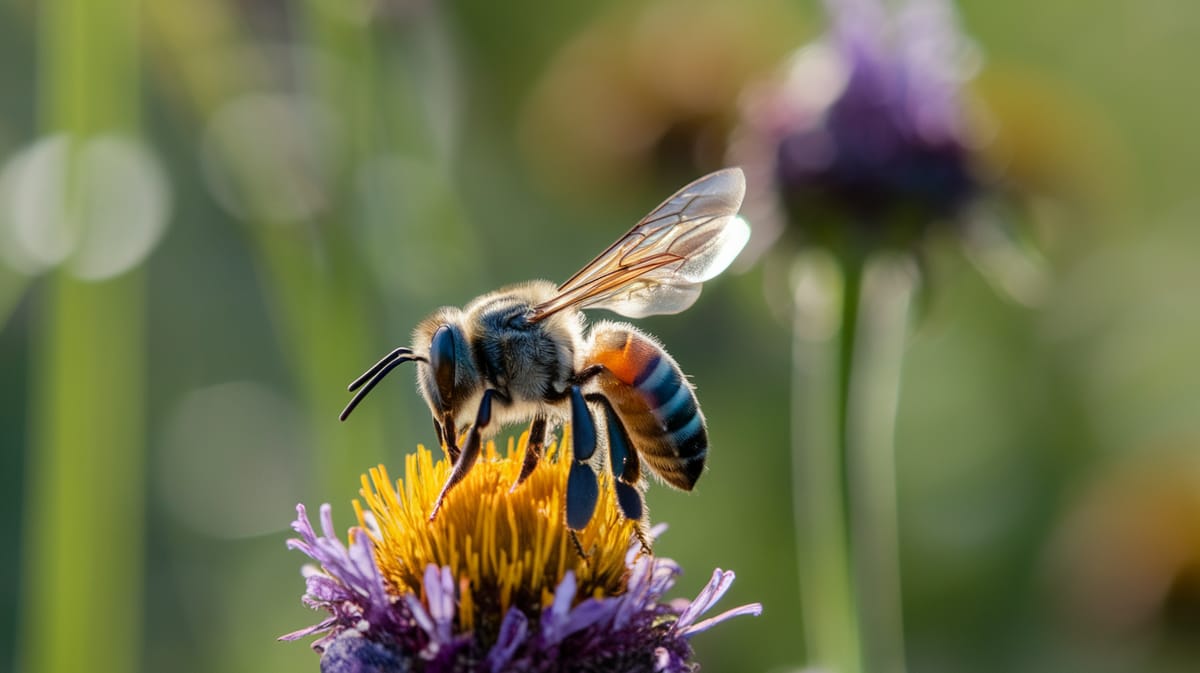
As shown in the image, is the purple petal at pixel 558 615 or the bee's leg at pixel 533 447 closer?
the purple petal at pixel 558 615

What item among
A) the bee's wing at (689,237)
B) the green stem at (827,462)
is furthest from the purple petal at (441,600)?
the green stem at (827,462)

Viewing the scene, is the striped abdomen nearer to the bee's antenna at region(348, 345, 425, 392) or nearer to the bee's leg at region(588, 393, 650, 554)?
the bee's leg at region(588, 393, 650, 554)

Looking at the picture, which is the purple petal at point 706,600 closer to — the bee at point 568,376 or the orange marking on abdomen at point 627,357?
the bee at point 568,376

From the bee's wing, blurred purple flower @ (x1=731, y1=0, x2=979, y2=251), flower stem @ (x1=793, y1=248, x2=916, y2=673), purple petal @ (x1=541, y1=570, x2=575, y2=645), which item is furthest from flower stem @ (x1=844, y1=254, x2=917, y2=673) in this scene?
purple petal @ (x1=541, y1=570, x2=575, y2=645)

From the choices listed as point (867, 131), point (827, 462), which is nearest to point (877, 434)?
point (827, 462)

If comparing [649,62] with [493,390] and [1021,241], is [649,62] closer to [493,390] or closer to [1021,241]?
[1021,241]

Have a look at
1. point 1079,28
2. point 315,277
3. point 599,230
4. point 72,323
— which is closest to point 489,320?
point 72,323
